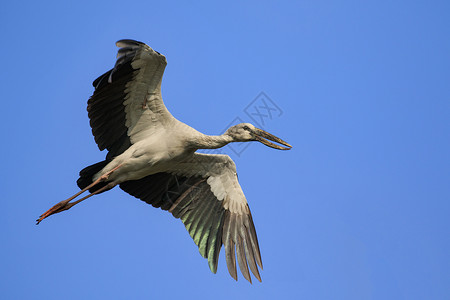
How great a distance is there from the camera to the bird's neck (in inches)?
386

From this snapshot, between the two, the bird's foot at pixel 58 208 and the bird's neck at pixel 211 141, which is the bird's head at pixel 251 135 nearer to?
the bird's neck at pixel 211 141

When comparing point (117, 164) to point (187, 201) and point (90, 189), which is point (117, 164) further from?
point (187, 201)

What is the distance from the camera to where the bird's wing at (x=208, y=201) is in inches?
419

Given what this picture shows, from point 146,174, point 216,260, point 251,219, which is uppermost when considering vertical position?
point 146,174

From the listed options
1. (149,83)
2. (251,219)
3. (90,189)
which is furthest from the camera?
(251,219)

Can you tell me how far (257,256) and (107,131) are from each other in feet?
10.9

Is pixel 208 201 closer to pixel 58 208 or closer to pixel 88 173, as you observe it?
pixel 88 173

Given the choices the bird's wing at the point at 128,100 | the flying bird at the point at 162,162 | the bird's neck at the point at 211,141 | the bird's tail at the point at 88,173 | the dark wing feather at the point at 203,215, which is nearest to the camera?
the bird's wing at the point at 128,100

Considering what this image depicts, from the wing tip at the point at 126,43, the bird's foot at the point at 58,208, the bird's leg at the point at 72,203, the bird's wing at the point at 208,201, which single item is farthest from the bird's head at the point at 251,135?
the bird's foot at the point at 58,208

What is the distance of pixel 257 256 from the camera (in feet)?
34.5

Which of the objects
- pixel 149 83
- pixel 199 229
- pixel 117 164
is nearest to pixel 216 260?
pixel 199 229

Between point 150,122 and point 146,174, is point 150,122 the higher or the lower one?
the higher one

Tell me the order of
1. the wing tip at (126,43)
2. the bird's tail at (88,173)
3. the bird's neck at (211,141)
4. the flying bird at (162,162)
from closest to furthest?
the wing tip at (126,43) < the flying bird at (162,162) < the bird's neck at (211,141) < the bird's tail at (88,173)

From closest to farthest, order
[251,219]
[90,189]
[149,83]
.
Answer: [149,83]
[90,189]
[251,219]
